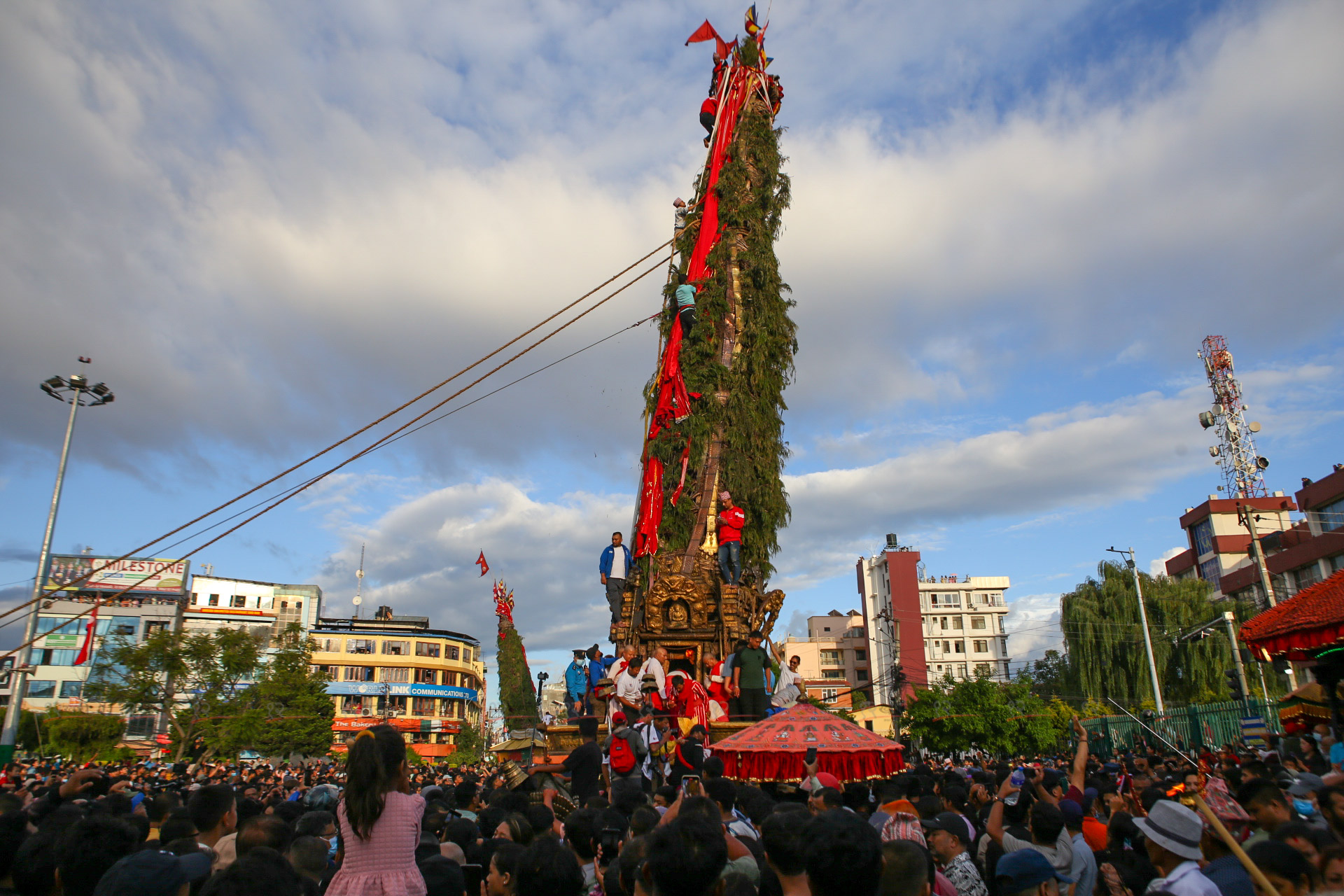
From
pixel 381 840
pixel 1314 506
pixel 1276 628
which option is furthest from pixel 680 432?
pixel 1314 506

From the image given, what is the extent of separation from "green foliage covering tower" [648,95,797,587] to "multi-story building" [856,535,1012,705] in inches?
2107

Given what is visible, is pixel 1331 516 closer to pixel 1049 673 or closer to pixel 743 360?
pixel 1049 673

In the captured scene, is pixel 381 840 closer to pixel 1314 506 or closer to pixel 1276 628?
pixel 1276 628

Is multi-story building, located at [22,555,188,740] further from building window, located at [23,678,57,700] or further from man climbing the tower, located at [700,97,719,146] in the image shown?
man climbing the tower, located at [700,97,719,146]

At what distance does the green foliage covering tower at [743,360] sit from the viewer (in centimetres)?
1973

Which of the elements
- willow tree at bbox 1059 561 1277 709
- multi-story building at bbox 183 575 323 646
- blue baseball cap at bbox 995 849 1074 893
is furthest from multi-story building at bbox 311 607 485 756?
blue baseball cap at bbox 995 849 1074 893

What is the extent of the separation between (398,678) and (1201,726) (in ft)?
232

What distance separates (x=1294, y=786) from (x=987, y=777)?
248 cm

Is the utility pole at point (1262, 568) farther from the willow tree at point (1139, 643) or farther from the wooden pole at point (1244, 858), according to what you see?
the wooden pole at point (1244, 858)

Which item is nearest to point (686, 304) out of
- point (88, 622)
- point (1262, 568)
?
point (1262, 568)

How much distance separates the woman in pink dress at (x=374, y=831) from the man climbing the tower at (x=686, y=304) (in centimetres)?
1764

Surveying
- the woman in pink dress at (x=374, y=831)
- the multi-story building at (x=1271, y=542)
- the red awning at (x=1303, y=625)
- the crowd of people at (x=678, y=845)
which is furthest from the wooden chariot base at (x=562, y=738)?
the multi-story building at (x=1271, y=542)

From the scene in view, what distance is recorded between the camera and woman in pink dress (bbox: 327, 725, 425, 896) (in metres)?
3.87

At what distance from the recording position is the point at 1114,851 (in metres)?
4.95
